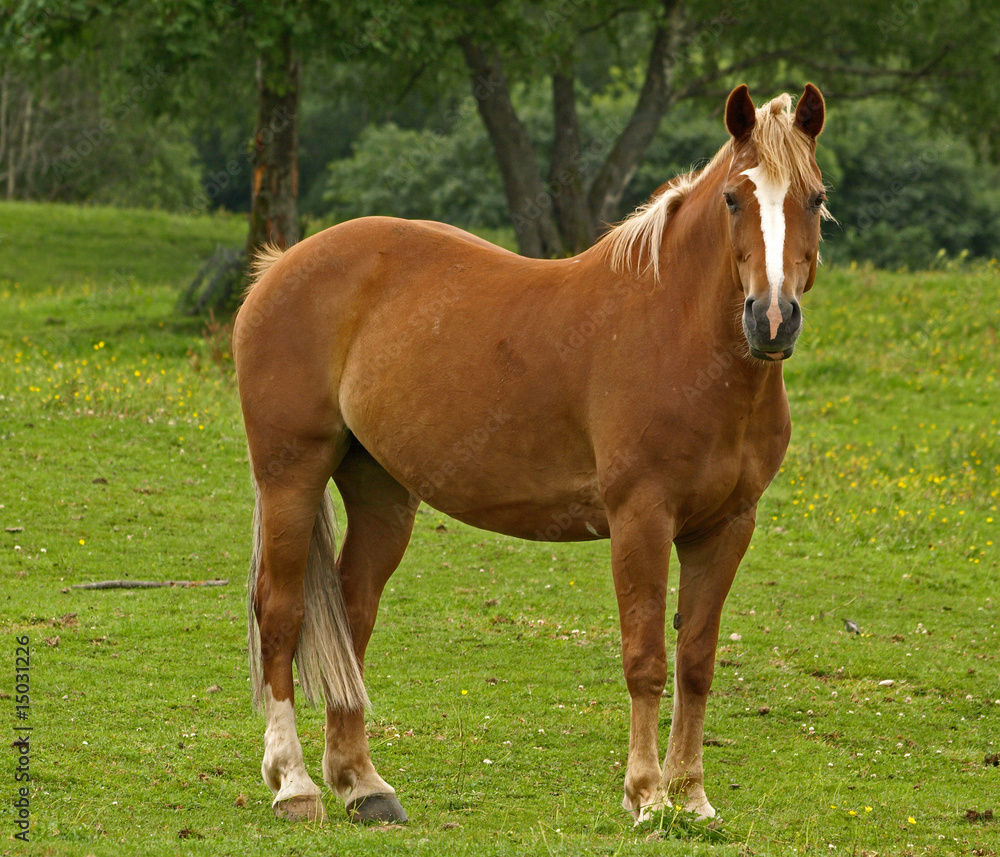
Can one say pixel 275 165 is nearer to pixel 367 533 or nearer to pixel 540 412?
pixel 367 533

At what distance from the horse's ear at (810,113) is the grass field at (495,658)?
2712mm

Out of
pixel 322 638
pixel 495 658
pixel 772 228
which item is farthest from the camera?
pixel 495 658

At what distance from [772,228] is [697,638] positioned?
5.70 ft

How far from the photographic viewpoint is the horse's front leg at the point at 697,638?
4.38m

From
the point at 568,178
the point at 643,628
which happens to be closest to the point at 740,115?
the point at 643,628

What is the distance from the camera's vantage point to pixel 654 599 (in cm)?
412

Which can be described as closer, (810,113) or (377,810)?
(810,113)

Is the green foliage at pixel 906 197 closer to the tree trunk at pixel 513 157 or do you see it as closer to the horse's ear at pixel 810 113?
the tree trunk at pixel 513 157

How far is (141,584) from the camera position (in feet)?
25.4

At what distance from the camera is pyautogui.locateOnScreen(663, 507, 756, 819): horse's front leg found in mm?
4375

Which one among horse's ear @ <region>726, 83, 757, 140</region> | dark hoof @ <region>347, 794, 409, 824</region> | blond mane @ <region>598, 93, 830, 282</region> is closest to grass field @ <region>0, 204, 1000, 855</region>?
dark hoof @ <region>347, 794, 409, 824</region>

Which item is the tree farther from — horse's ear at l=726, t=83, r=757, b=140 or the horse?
horse's ear at l=726, t=83, r=757, b=140

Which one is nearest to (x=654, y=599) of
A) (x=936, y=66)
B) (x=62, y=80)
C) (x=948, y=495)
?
(x=948, y=495)

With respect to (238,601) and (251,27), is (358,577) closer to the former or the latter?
(238,601)
